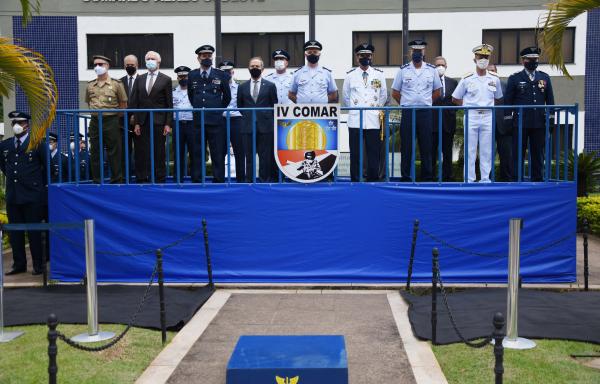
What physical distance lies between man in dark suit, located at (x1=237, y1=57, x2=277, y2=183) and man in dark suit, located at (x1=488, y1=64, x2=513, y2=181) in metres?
3.23

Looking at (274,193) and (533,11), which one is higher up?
(533,11)

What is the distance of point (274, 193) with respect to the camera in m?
9.71

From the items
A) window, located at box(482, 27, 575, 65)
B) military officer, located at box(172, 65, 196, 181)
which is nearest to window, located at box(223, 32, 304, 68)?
window, located at box(482, 27, 575, 65)

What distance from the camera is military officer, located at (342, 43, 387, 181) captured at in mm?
9938

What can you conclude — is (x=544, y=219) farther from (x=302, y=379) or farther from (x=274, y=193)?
(x=302, y=379)

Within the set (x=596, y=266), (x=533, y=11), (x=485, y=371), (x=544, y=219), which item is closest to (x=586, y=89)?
(x=533, y=11)

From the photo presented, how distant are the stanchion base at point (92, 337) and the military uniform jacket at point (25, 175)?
4.06m

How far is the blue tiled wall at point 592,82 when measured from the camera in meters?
25.5

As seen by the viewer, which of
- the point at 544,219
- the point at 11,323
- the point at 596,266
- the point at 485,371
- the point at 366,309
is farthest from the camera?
the point at 596,266

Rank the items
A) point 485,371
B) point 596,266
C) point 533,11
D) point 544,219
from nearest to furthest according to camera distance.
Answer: point 485,371, point 544,219, point 596,266, point 533,11

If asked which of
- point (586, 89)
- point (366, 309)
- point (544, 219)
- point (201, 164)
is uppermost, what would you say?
point (586, 89)

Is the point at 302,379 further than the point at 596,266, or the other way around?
the point at 596,266

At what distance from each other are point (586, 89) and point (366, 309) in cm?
2051

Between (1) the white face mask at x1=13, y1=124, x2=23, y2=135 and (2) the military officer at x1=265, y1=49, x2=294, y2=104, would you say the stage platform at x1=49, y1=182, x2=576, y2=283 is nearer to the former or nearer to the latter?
(1) the white face mask at x1=13, y1=124, x2=23, y2=135
